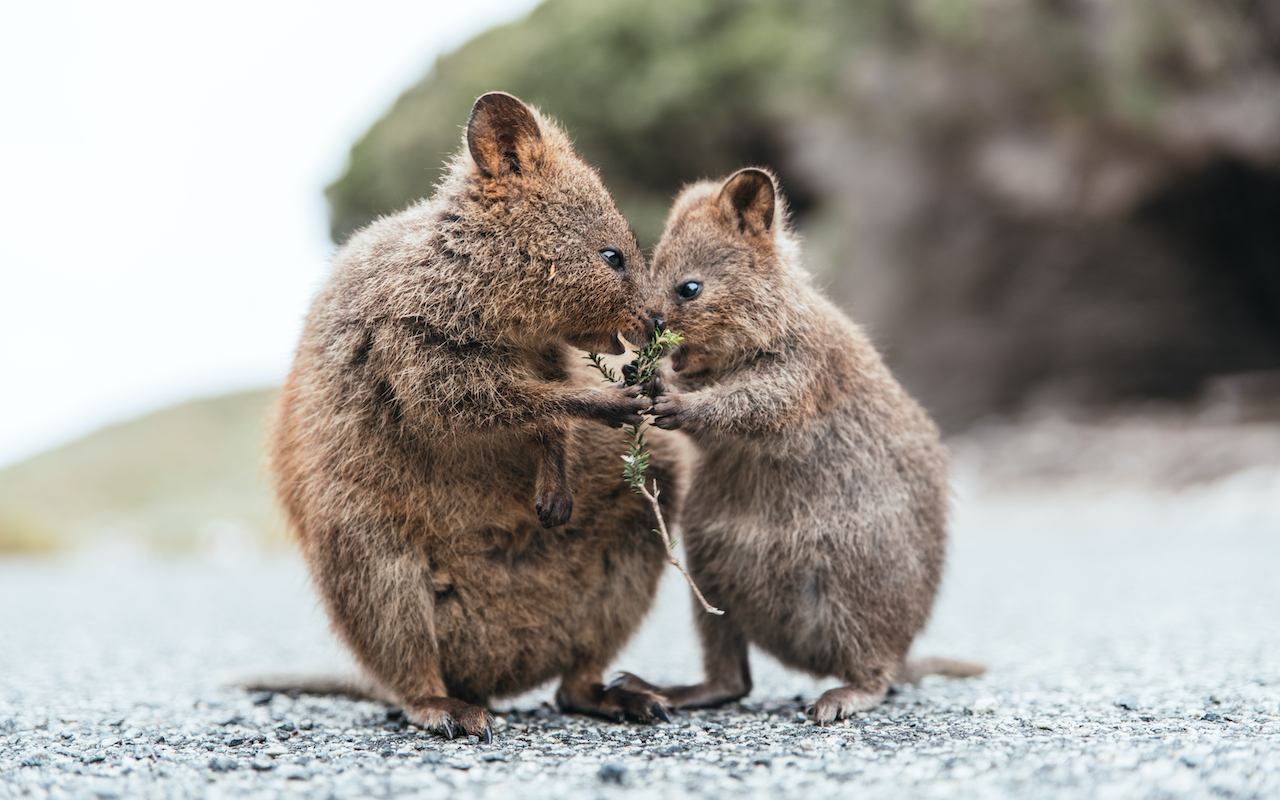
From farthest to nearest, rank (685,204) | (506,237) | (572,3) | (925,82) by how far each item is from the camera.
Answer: (572,3), (925,82), (685,204), (506,237)

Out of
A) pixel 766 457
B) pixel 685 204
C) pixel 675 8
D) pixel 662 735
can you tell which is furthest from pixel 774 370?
pixel 675 8

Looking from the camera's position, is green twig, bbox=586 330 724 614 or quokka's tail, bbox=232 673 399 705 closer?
green twig, bbox=586 330 724 614

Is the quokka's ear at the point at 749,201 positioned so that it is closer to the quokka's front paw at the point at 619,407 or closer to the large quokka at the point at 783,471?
the large quokka at the point at 783,471

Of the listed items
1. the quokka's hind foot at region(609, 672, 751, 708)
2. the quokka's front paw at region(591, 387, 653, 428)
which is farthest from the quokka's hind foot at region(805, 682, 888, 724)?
the quokka's front paw at region(591, 387, 653, 428)

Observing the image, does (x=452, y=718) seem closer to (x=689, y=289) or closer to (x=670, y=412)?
(x=670, y=412)

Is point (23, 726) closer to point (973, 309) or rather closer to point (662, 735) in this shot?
point (662, 735)

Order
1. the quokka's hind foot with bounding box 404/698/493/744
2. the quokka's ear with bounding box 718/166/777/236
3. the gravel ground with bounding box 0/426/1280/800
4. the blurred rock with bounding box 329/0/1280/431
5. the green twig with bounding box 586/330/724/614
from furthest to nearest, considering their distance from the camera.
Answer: the blurred rock with bounding box 329/0/1280/431, the quokka's ear with bounding box 718/166/777/236, the green twig with bounding box 586/330/724/614, the quokka's hind foot with bounding box 404/698/493/744, the gravel ground with bounding box 0/426/1280/800

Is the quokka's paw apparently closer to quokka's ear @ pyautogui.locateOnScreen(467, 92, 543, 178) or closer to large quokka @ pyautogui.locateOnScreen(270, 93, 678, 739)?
large quokka @ pyautogui.locateOnScreen(270, 93, 678, 739)

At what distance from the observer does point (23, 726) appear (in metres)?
5.06

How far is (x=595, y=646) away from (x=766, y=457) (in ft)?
4.40

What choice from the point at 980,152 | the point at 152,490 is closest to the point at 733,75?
the point at 980,152

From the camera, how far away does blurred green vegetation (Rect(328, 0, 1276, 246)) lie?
1838 cm

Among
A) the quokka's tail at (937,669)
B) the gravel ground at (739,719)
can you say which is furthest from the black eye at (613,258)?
the quokka's tail at (937,669)

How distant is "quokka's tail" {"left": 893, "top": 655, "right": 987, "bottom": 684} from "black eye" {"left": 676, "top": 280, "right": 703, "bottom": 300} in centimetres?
246
